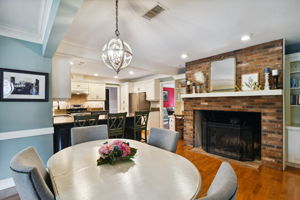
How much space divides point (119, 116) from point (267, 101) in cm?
299

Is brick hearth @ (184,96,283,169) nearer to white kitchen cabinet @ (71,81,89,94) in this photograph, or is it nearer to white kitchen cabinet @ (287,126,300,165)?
white kitchen cabinet @ (287,126,300,165)

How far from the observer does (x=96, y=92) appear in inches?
241

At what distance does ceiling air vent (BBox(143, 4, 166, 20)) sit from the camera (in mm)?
1736

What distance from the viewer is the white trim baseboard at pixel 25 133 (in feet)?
7.10

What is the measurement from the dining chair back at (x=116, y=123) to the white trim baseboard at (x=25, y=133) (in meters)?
1.05

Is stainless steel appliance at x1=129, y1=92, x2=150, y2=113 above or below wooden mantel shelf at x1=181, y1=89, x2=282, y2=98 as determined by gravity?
below

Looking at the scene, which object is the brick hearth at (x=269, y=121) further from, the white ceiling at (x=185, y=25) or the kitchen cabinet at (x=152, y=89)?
the kitchen cabinet at (x=152, y=89)

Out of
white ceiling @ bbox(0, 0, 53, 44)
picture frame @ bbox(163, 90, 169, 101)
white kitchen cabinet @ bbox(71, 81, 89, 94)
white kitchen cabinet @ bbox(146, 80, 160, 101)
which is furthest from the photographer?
picture frame @ bbox(163, 90, 169, 101)

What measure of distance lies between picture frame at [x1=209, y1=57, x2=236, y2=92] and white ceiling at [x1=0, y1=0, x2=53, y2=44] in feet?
11.0

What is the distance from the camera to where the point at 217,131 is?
349cm

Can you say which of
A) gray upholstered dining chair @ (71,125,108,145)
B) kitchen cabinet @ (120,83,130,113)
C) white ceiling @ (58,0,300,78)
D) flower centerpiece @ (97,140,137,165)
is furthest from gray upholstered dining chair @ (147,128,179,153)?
kitchen cabinet @ (120,83,130,113)

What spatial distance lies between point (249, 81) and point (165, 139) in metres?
2.42

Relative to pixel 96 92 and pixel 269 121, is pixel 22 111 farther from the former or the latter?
pixel 269 121

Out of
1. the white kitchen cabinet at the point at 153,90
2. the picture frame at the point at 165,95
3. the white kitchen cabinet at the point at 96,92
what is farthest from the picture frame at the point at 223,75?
the white kitchen cabinet at the point at 96,92
